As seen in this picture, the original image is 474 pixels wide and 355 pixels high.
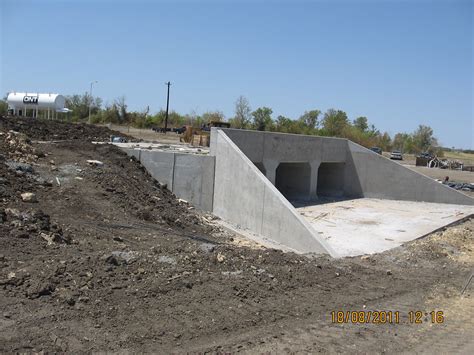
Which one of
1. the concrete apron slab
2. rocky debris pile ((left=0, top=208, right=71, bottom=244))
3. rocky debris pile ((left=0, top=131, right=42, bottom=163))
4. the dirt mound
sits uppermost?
the dirt mound

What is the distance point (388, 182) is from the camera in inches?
886

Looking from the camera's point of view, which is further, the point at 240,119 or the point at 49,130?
the point at 240,119

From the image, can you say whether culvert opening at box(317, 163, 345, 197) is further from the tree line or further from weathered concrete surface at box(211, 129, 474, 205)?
the tree line

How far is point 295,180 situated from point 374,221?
6120 mm

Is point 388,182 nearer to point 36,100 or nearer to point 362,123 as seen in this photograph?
point 36,100

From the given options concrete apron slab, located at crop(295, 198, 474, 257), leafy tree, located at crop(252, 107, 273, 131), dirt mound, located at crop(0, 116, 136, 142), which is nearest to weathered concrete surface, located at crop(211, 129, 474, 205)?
concrete apron slab, located at crop(295, 198, 474, 257)

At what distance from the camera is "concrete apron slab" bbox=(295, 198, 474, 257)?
504 inches

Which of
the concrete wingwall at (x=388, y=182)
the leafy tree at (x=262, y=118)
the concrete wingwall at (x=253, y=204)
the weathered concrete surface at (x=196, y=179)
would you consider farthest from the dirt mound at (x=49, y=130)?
the leafy tree at (x=262, y=118)

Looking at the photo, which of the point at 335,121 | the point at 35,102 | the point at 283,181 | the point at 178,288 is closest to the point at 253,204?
the point at 178,288

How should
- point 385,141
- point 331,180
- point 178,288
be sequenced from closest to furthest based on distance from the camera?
point 178,288
point 331,180
point 385,141

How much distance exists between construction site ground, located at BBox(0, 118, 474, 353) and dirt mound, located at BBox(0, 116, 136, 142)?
312 inches

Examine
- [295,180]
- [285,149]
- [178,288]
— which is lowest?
[178,288]

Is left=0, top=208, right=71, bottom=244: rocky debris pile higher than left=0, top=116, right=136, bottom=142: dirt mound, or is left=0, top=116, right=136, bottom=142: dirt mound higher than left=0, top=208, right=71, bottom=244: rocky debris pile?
left=0, top=116, right=136, bottom=142: dirt mound

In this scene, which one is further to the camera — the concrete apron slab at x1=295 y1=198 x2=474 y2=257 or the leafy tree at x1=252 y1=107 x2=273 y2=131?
the leafy tree at x1=252 y1=107 x2=273 y2=131
